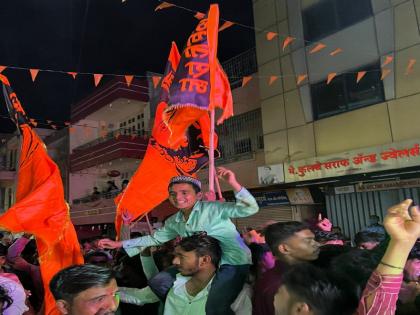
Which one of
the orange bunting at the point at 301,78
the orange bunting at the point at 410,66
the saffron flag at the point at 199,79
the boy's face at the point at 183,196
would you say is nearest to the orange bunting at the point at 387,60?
the orange bunting at the point at 410,66

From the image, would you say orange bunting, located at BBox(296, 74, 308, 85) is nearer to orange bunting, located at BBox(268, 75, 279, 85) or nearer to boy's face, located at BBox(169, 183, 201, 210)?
orange bunting, located at BBox(268, 75, 279, 85)

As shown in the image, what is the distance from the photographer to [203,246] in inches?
110

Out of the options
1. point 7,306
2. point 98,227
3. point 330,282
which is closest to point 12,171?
point 98,227

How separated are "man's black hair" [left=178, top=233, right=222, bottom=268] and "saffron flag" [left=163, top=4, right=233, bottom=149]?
254 cm

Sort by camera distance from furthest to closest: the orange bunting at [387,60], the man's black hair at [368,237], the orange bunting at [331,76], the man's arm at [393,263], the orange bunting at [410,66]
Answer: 1. the orange bunting at [331,76]
2. the orange bunting at [387,60]
3. the orange bunting at [410,66]
4. the man's black hair at [368,237]
5. the man's arm at [393,263]

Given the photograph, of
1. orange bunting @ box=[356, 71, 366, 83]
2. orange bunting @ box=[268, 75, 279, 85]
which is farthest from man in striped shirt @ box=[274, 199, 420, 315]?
orange bunting @ box=[268, 75, 279, 85]

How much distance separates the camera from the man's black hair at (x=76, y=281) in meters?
2.10

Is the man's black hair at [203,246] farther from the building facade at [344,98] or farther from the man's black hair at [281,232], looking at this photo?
the building facade at [344,98]

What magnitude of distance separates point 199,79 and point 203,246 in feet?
9.77

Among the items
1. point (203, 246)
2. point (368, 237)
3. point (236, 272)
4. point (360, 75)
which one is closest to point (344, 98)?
point (360, 75)

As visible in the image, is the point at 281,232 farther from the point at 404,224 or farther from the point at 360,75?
the point at 360,75

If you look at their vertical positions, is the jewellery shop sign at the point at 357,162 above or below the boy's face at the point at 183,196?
above

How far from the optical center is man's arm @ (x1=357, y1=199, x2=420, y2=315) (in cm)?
141

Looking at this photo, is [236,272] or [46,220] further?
[46,220]
